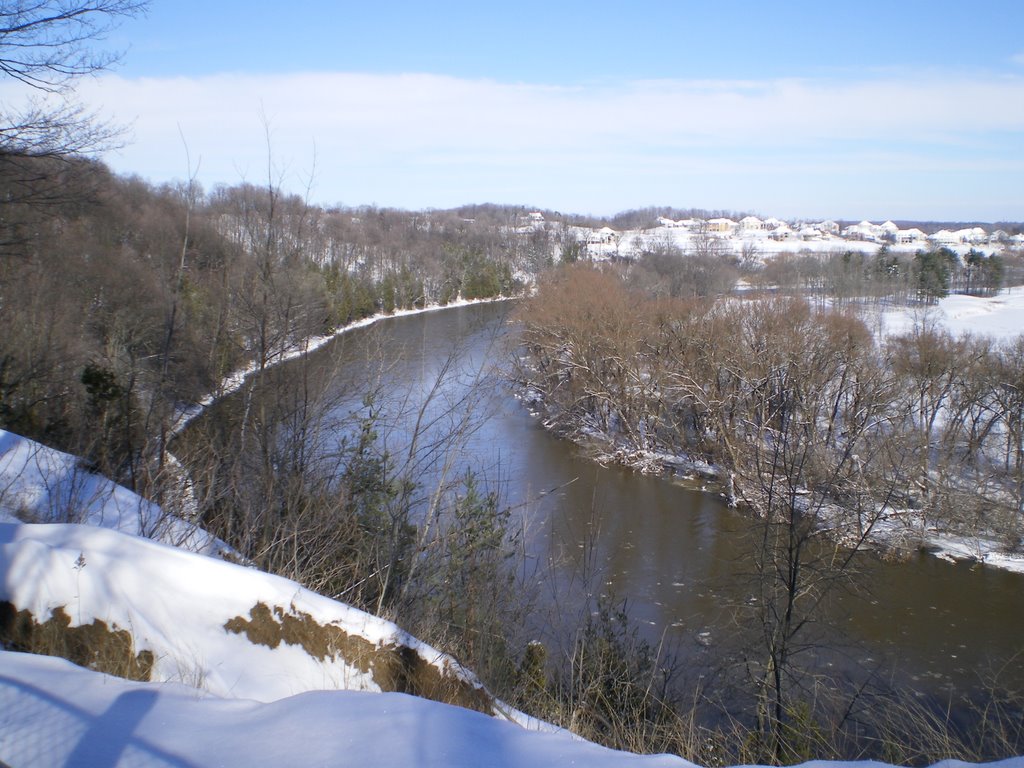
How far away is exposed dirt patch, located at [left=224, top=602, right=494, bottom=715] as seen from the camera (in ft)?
11.4

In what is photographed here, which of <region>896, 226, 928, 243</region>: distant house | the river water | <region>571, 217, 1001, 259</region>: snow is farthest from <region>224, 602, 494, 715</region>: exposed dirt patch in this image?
<region>896, 226, 928, 243</region>: distant house

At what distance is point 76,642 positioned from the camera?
10.6 ft

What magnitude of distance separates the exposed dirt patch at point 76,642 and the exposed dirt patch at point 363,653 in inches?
15.5

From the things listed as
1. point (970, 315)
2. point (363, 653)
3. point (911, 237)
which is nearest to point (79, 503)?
point (363, 653)

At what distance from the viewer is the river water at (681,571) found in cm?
919

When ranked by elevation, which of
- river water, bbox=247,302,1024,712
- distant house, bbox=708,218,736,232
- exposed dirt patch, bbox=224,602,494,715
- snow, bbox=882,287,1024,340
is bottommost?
river water, bbox=247,302,1024,712

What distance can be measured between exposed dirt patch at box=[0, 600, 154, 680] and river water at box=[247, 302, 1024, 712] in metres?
3.69

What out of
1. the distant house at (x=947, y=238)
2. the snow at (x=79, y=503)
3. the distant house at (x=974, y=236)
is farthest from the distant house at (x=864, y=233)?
the snow at (x=79, y=503)

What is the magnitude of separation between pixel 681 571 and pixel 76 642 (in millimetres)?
11851

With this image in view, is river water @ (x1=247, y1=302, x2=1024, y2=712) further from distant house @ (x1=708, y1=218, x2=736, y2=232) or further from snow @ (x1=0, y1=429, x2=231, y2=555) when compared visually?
distant house @ (x1=708, y1=218, x2=736, y2=232)

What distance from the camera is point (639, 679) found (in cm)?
659

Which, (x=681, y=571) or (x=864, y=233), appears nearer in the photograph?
(x=681, y=571)

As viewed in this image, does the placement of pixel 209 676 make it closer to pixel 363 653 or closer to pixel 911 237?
pixel 363 653

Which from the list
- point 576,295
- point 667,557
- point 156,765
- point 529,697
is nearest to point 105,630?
point 156,765
